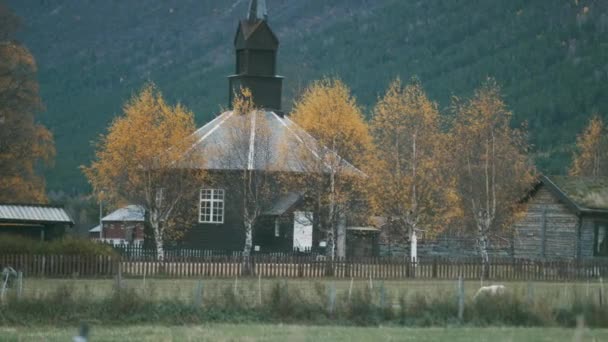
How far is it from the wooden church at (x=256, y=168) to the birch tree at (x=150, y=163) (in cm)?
151

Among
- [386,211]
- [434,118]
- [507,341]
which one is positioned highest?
[434,118]

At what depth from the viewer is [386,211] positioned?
59.4 meters

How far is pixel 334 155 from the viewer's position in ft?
192

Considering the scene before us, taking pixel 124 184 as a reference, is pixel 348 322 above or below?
below

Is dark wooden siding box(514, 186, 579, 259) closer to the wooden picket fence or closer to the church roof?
the wooden picket fence

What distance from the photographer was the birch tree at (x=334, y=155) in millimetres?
58625

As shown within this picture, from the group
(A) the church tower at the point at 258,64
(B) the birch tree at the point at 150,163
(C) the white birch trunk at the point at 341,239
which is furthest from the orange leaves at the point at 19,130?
(C) the white birch trunk at the point at 341,239

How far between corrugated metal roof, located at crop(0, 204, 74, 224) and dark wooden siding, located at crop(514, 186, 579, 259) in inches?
962

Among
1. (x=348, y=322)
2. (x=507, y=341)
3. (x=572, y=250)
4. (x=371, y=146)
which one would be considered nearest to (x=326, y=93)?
(x=371, y=146)

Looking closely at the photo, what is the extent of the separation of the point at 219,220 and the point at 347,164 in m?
10.2

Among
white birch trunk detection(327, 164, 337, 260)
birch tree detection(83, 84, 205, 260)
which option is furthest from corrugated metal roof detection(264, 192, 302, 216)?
white birch trunk detection(327, 164, 337, 260)

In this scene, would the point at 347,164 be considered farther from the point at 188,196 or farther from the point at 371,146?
the point at 188,196

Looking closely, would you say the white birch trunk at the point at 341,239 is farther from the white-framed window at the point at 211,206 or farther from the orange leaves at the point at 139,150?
the orange leaves at the point at 139,150

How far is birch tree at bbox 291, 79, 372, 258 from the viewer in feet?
192
